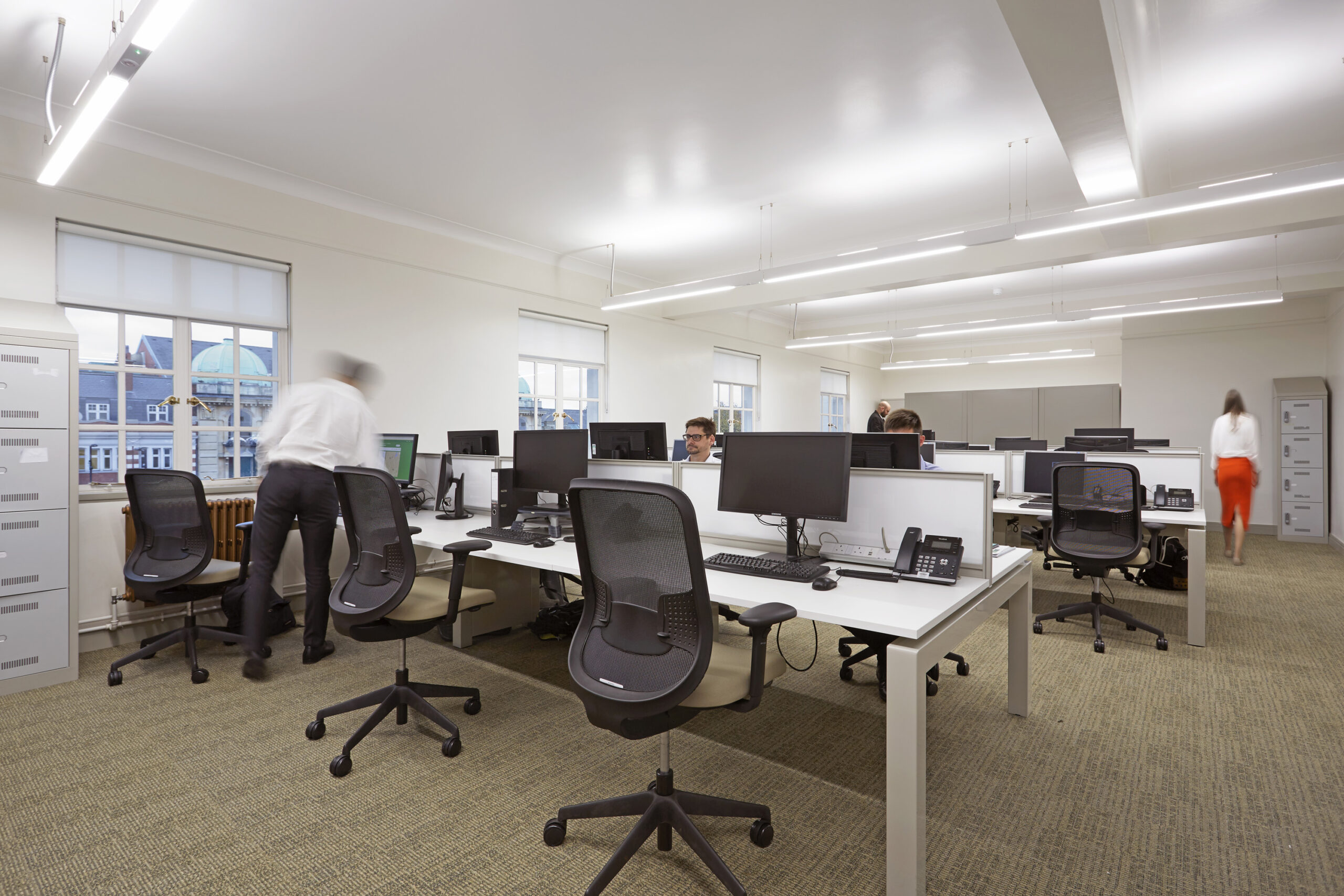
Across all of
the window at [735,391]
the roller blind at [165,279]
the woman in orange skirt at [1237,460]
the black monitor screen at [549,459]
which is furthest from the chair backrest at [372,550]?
the woman in orange skirt at [1237,460]

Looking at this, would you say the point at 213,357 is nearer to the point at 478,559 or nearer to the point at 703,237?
the point at 478,559

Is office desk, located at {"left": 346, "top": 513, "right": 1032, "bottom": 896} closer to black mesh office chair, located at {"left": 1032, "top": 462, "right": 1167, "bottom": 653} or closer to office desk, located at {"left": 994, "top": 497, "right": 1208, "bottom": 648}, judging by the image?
black mesh office chair, located at {"left": 1032, "top": 462, "right": 1167, "bottom": 653}

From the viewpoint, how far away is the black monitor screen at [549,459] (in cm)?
315

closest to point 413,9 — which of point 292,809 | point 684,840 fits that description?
point 292,809

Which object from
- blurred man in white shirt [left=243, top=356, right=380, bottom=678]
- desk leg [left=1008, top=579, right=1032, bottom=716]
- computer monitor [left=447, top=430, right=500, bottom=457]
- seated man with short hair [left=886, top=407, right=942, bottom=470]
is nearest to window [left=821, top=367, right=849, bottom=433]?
seated man with short hair [left=886, top=407, right=942, bottom=470]

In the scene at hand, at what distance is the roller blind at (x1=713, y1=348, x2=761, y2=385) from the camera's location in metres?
8.74

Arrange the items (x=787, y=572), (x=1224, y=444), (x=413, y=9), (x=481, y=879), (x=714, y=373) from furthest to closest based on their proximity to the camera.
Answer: (x=714, y=373) < (x=1224, y=444) < (x=413, y=9) < (x=787, y=572) < (x=481, y=879)

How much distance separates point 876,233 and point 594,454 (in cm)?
383

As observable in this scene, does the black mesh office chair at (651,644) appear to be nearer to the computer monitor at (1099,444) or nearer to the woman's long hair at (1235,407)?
the computer monitor at (1099,444)

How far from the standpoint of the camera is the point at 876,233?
5.86 meters

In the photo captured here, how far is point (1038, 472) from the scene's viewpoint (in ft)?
16.5

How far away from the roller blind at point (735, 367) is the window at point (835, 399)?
1941 mm

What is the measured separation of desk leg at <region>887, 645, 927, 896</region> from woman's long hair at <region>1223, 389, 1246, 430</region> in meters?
5.93

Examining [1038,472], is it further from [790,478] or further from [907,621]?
[907,621]
